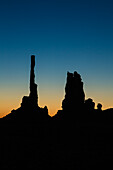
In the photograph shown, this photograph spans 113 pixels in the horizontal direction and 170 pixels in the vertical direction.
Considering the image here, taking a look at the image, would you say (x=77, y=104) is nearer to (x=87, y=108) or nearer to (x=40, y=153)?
(x=87, y=108)

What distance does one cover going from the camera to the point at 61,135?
69.8m

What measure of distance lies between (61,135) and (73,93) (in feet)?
89.2

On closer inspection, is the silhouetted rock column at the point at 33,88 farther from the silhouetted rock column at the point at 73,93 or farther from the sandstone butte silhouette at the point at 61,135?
the silhouetted rock column at the point at 73,93

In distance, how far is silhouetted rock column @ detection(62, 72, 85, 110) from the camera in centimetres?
9169

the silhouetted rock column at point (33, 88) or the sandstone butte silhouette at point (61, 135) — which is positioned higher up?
the silhouetted rock column at point (33, 88)

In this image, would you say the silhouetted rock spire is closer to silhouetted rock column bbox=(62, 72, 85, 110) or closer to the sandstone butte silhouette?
the sandstone butte silhouette

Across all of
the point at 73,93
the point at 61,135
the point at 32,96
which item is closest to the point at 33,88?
the point at 32,96

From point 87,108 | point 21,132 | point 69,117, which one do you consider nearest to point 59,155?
point 21,132

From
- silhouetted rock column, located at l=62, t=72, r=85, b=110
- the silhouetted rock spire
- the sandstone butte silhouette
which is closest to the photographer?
the sandstone butte silhouette

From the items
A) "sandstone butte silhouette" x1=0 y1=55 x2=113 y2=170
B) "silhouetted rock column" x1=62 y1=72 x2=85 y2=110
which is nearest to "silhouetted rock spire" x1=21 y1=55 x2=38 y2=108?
"sandstone butte silhouette" x1=0 y1=55 x2=113 y2=170

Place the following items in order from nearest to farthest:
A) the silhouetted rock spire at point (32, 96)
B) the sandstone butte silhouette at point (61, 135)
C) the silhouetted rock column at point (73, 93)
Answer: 1. the sandstone butte silhouette at point (61, 135)
2. the silhouetted rock spire at point (32, 96)
3. the silhouetted rock column at point (73, 93)

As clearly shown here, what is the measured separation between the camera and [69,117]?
88.4m

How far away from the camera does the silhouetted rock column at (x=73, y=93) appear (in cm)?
9169

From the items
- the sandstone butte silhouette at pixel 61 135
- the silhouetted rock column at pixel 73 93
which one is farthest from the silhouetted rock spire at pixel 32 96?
the silhouetted rock column at pixel 73 93
